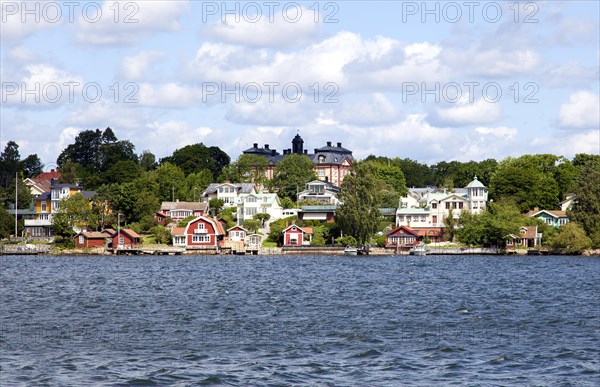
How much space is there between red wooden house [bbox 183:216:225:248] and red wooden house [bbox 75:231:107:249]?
888 centimetres

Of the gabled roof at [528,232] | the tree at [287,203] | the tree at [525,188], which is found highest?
the tree at [525,188]

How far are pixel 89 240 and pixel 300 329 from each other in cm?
7178

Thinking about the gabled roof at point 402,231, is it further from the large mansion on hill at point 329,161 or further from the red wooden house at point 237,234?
the large mansion on hill at point 329,161

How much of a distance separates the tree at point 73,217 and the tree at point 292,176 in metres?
27.7

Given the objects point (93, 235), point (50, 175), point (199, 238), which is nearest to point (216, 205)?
point (199, 238)

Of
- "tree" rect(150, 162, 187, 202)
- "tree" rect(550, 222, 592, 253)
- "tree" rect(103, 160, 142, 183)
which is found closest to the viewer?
"tree" rect(550, 222, 592, 253)

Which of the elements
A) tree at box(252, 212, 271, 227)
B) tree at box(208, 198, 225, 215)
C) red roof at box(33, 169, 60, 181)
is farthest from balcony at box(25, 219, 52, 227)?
red roof at box(33, 169, 60, 181)

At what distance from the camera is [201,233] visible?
10331cm

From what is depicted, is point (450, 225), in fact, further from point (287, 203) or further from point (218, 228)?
point (218, 228)

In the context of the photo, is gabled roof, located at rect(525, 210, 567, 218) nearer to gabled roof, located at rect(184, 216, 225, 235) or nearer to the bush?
the bush

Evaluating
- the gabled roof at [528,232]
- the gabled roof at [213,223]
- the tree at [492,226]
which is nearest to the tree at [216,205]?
the gabled roof at [213,223]

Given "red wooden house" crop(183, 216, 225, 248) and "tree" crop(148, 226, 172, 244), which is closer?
"red wooden house" crop(183, 216, 225, 248)

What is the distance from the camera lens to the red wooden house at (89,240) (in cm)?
10344

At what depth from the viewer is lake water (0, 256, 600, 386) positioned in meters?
26.6
